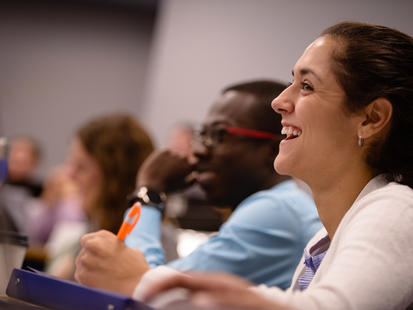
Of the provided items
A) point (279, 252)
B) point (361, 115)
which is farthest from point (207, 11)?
point (361, 115)

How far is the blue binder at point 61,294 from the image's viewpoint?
0.62m

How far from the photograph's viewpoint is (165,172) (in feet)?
4.67

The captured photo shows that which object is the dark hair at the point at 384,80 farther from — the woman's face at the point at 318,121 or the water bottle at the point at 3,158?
the water bottle at the point at 3,158

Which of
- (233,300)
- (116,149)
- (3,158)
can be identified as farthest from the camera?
(116,149)

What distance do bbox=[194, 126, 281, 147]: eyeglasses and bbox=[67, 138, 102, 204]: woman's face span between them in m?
0.74

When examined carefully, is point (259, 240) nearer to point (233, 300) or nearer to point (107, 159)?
point (233, 300)

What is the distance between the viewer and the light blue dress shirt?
1167mm

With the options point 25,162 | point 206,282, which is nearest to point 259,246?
point 206,282

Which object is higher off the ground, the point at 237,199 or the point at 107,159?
the point at 237,199

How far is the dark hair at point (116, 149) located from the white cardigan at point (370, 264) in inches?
53.3

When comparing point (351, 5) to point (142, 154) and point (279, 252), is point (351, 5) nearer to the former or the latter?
point (279, 252)

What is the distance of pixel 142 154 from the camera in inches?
81.0

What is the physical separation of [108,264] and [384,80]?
0.48m

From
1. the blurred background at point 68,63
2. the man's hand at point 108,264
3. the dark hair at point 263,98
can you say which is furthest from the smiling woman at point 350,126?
the blurred background at point 68,63
